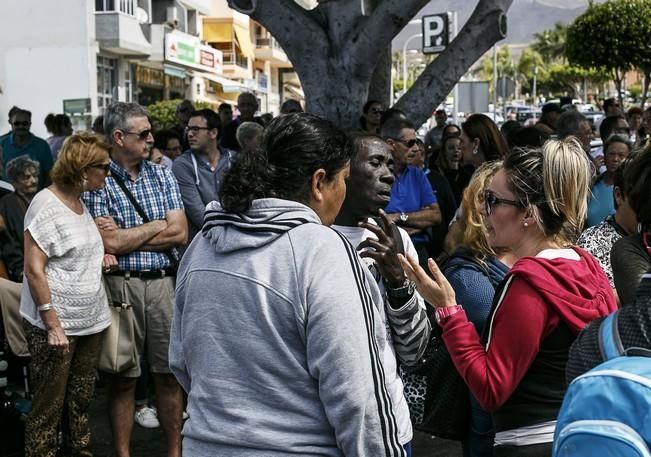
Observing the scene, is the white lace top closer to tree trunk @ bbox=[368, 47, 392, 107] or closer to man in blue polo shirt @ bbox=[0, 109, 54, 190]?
man in blue polo shirt @ bbox=[0, 109, 54, 190]

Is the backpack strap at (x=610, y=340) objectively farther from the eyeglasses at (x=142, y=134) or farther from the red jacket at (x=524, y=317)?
the eyeglasses at (x=142, y=134)

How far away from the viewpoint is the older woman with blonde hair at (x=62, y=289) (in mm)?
5090

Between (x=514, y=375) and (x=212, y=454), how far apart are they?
0.93 meters

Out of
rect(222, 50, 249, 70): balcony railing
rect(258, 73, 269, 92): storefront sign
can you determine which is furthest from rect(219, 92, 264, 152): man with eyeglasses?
rect(258, 73, 269, 92): storefront sign

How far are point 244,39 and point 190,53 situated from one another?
36.7 ft

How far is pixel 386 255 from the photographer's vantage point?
3.23m

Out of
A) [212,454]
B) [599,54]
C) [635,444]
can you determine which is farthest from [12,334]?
[599,54]

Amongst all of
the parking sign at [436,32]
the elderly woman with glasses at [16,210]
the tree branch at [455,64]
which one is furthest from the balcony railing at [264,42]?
the elderly woman with glasses at [16,210]

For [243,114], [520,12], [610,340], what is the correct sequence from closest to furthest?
[610,340], [243,114], [520,12]

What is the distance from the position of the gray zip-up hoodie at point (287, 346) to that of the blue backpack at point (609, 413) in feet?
3.11

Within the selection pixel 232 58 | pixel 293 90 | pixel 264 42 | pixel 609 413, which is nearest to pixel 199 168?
pixel 609 413

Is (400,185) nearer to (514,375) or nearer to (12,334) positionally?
(12,334)

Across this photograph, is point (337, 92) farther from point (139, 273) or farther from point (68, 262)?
point (68, 262)

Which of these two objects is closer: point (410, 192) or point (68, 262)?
point (68, 262)
